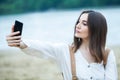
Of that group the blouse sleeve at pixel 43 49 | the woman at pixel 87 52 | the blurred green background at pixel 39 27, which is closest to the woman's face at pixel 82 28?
the woman at pixel 87 52

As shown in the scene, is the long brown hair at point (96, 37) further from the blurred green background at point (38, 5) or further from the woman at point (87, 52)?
the blurred green background at point (38, 5)

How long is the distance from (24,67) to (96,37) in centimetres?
170

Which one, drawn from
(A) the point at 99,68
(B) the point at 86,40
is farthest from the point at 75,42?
(A) the point at 99,68

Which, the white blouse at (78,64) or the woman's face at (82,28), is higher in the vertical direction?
the woman's face at (82,28)

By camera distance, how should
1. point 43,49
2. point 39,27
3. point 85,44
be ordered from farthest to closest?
point 39,27, point 85,44, point 43,49

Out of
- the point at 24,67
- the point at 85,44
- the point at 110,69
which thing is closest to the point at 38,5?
the point at 24,67

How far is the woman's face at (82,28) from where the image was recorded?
1966mm

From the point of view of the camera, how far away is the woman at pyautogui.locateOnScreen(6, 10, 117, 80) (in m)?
1.93

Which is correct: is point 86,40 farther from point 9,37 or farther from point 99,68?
point 9,37

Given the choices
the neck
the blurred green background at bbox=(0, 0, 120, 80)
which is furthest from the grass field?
the neck

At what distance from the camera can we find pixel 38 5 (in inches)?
141

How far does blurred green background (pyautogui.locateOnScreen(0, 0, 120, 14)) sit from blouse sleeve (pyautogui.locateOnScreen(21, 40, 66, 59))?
5.36 ft

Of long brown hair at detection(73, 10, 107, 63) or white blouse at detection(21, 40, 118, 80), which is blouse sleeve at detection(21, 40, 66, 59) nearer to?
white blouse at detection(21, 40, 118, 80)

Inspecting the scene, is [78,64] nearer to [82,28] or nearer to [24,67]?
[82,28]
